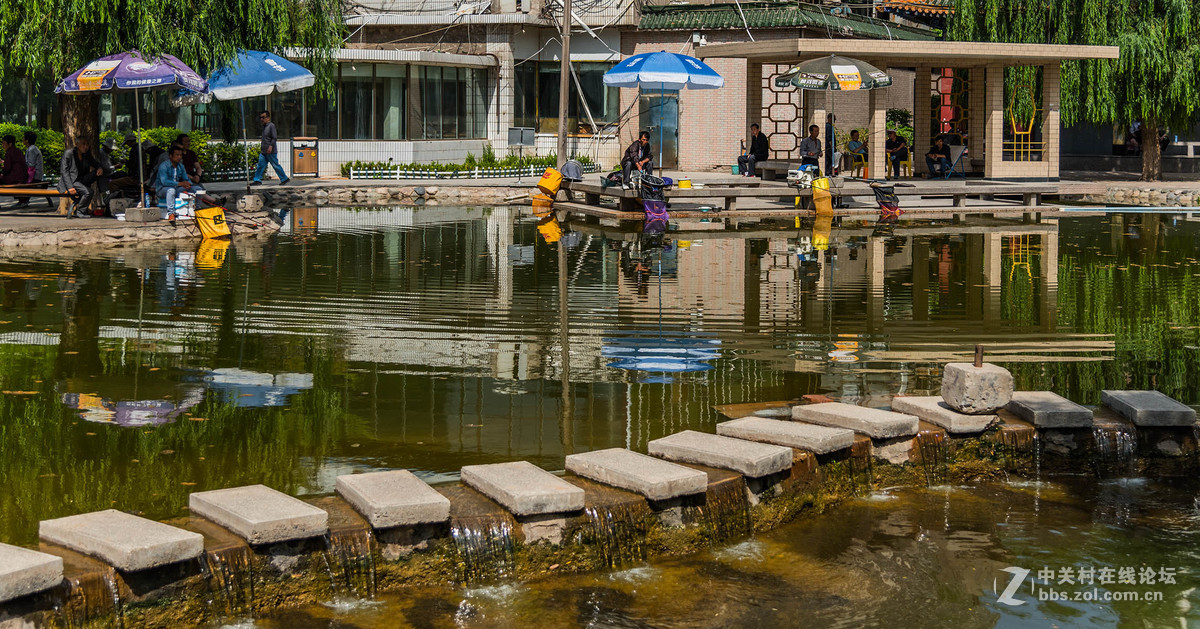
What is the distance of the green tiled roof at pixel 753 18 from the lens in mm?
39000

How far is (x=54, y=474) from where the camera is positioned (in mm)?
8117

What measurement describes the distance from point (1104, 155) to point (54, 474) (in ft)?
126

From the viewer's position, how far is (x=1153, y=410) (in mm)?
8922

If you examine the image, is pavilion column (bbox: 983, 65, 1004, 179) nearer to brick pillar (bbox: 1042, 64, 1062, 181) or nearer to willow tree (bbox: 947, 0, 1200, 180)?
brick pillar (bbox: 1042, 64, 1062, 181)

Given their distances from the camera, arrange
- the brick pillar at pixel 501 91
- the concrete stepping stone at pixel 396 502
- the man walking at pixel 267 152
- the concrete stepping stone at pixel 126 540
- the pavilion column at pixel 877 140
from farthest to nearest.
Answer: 1. the brick pillar at pixel 501 91
2. the man walking at pixel 267 152
3. the pavilion column at pixel 877 140
4. the concrete stepping stone at pixel 396 502
5. the concrete stepping stone at pixel 126 540

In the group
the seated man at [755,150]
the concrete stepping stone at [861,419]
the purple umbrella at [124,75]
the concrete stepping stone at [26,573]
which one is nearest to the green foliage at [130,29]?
the purple umbrella at [124,75]

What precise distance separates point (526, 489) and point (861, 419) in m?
2.57

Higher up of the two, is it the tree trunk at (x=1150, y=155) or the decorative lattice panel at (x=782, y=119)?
the decorative lattice panel at (x=782, y=119)

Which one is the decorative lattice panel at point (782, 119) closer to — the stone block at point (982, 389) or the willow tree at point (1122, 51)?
the willow tree at point (1122, 51)

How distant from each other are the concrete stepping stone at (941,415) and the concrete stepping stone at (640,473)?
2.19m

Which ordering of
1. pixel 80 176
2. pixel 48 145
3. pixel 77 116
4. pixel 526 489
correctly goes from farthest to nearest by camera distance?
pixel 48 145 → pixel 77 116 → pixel 80 176 → pixel 526 489

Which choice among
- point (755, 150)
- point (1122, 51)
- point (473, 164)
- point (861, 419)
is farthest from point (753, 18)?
point (861, 419)

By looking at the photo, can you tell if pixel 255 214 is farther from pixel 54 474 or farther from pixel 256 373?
pixel 54 474

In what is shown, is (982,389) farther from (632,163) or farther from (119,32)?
(632,163)
